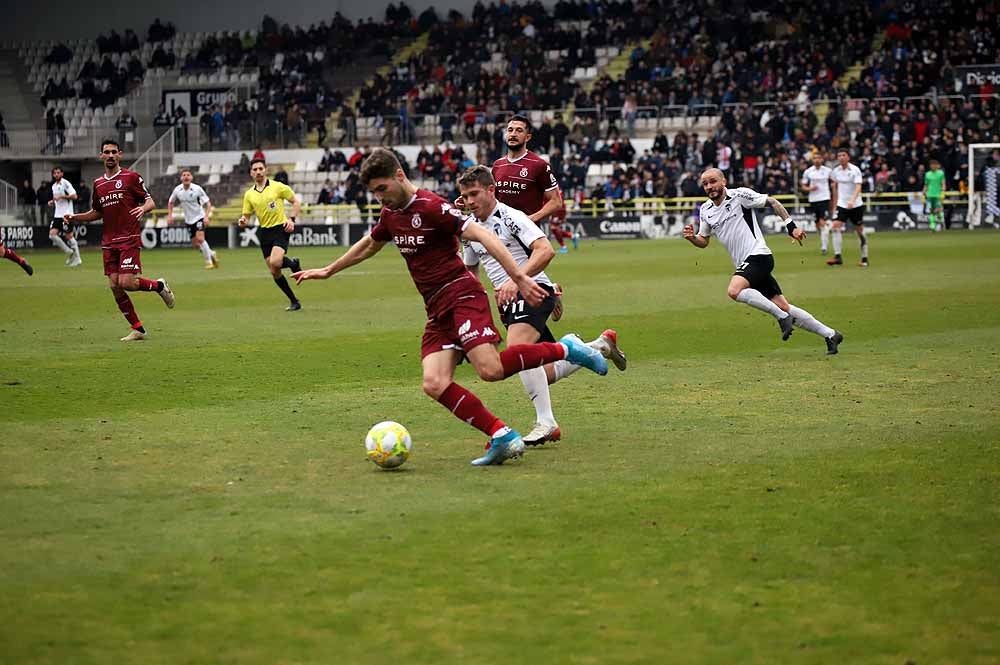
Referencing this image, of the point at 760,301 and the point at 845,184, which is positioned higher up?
the point at 845,184

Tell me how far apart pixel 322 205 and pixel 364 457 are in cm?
3993

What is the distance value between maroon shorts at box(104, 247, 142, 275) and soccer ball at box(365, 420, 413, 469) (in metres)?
9.21

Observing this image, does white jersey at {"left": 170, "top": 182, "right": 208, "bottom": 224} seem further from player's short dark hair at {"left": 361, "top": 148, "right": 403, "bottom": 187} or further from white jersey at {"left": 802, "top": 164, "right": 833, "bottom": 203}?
player's short dark hair at {"left": 361, "top": 148, "right": 403, "bottom": 187}

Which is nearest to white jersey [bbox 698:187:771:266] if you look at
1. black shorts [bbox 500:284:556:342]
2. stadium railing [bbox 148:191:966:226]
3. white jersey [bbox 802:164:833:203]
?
black shorts [bbox 500:284:556:342]

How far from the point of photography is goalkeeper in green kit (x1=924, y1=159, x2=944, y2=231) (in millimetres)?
39438

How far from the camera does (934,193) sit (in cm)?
4009

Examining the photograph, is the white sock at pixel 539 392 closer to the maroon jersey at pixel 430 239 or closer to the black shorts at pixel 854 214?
the maroon jersey at pixel 430 239

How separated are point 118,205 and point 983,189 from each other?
3325 centimetres

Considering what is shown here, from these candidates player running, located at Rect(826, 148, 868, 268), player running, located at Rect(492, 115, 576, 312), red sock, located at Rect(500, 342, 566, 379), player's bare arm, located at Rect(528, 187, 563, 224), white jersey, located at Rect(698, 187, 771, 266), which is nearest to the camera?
red sock, located at Rect(500, 342, 566, 379)

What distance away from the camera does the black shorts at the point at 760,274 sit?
14.2m

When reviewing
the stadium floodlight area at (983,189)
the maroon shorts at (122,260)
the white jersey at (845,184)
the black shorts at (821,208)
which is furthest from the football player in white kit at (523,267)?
the stadium floodlight area at (983,189)

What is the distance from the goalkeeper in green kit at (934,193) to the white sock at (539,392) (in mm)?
32332

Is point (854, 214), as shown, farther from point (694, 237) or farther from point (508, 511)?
point (508, 511)

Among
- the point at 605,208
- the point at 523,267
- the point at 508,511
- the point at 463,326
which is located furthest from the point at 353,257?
the point at 605,208
